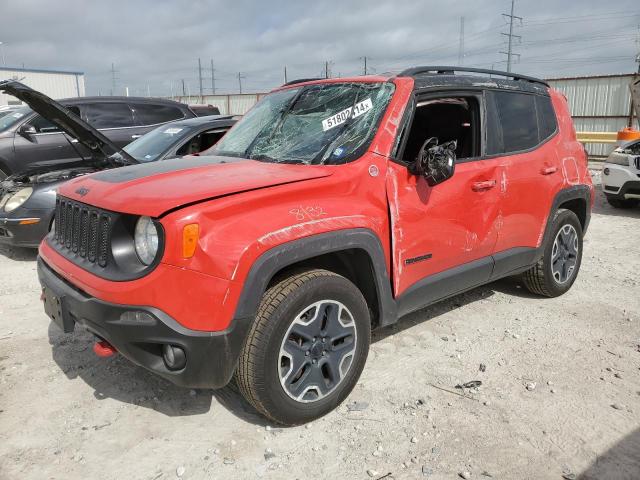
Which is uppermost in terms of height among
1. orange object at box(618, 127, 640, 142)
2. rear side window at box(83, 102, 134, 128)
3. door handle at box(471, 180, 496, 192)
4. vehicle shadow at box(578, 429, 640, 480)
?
rear side window at box(83, 102, 134, 128)

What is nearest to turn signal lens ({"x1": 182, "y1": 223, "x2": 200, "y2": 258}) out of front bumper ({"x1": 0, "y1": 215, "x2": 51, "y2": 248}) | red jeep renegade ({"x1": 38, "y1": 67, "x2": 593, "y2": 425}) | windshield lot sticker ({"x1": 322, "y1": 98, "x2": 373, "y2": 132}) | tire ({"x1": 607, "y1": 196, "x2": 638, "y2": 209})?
red jeep renegade ({"x1": 38, "y1": 67, "x2": 593, "y2": 425})

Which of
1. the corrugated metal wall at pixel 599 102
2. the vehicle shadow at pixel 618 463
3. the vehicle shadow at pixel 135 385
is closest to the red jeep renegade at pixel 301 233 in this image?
the vehicle shadow at pixel 135 385

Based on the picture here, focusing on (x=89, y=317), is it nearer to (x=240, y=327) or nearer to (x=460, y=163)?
(x=240, y=327)

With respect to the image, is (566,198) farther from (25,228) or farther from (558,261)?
(25,228)

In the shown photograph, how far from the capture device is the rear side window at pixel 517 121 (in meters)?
3.80

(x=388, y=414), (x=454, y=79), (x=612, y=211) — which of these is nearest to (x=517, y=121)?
(x=454, y=79)

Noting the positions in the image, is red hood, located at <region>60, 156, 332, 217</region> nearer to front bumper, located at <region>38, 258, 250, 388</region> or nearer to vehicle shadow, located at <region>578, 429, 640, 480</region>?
front bumper, located at <region>38, 258, 250, 388</region>

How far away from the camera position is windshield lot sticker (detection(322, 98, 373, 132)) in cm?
321

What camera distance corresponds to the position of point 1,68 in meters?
35.9

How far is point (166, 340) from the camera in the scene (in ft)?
7.57

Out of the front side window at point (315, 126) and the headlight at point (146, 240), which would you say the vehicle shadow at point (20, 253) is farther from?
the headlight at point (146, 240)

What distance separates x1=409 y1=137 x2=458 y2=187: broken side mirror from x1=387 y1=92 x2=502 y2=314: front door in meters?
0.07

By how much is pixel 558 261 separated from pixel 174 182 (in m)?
3.52

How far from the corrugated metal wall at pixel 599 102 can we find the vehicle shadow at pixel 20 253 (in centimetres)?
1722
